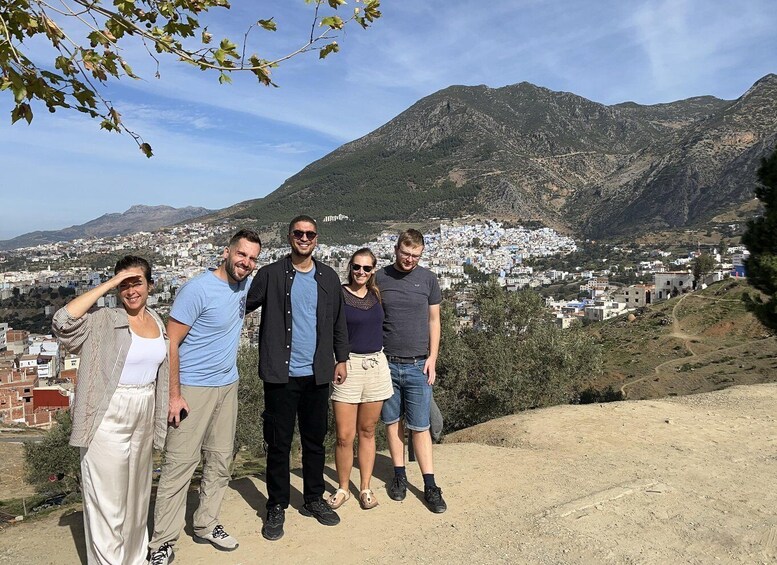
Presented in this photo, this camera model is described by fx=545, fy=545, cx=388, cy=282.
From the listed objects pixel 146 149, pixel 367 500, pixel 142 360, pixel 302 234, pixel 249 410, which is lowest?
pixel 249 410

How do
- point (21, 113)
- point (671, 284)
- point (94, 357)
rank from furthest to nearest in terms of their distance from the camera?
1. point (671, 284)
2. point (94, 357)
3. point (21, 113)

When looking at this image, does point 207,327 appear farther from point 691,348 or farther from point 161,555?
point 691,348

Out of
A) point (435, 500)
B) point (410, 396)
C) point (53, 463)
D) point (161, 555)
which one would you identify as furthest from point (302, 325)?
point (53, 463)

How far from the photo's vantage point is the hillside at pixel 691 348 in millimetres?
18641

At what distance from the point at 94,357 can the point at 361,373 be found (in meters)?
1.84

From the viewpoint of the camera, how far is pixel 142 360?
10.2 ft

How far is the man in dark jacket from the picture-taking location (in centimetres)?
377

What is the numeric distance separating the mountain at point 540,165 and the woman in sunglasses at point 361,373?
114230mm

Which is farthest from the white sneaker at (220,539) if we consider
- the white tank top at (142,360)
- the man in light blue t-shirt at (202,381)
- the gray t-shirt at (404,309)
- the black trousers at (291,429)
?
the gray t-shirt at (404,309)

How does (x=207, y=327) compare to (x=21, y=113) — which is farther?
(x=207, y=327)

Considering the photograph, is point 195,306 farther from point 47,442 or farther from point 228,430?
point 47,442

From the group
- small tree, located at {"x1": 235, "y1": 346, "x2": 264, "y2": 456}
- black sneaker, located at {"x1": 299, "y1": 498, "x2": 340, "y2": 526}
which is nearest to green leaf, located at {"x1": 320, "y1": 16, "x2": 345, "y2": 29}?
black sneaker, located at {"x1": 299, "y1": 498, "x2": 340, "y2": 526}

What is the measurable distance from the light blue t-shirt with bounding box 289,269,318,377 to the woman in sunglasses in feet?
1.16

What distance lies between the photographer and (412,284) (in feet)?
14.4
